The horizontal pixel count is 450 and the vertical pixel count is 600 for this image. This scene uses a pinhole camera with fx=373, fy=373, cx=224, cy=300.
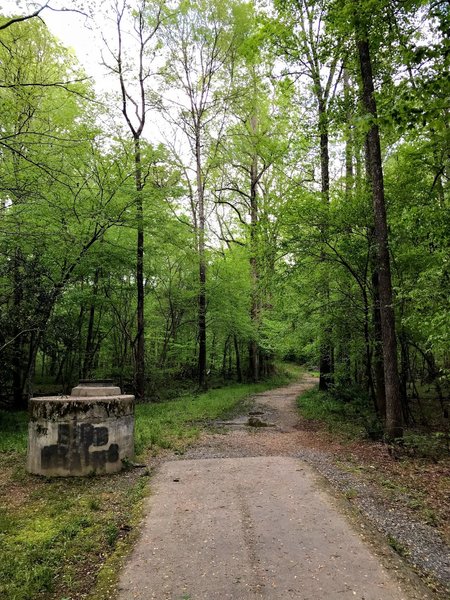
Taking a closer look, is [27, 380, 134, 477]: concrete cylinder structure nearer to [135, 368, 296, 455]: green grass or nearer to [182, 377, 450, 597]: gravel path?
[135, 368, 296, 455]: green grass

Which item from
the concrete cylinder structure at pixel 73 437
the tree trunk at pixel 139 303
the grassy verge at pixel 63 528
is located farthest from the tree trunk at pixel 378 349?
the tree trunk at pixel 139 303

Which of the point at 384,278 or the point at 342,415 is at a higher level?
the point at 384,278

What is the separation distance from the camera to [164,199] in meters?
13.3

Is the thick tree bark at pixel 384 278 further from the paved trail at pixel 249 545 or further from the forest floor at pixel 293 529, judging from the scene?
the paved trail at pixel 249 545

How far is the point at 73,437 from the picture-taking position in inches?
223

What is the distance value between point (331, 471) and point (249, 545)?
2759 millimetres

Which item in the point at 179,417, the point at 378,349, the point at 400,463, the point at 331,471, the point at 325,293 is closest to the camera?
the point at 331,471

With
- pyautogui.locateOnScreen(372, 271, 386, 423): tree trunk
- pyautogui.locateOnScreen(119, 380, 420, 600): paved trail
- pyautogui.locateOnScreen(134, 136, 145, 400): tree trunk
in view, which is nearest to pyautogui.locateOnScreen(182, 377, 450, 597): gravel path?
pyautogui.locateOnScreen(119, 380, 420, 600): paved trail

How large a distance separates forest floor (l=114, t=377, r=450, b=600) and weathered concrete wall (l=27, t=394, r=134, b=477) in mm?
1016

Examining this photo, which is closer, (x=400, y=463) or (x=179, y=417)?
(x=400, y=463)

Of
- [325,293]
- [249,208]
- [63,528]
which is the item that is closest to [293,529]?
[63,528]

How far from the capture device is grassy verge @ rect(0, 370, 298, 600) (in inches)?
121

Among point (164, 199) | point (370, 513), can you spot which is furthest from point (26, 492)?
point (164, 199)

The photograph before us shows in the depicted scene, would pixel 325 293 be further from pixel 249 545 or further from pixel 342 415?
pixel 249 545
